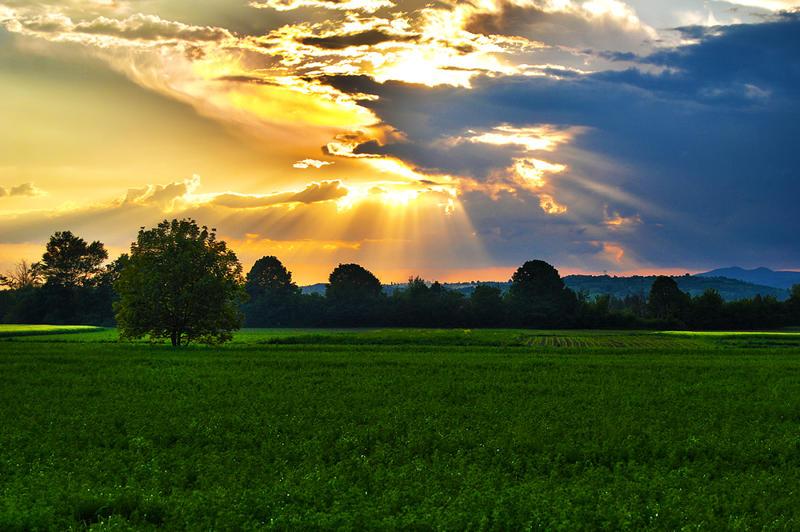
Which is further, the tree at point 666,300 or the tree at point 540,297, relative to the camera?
the tree at point 666,300

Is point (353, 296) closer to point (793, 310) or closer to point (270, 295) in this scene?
point (270, 295)

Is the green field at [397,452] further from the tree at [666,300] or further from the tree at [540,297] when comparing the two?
the tree at [666,300]

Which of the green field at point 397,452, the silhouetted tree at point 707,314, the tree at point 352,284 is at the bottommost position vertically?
the green field at point 397,452

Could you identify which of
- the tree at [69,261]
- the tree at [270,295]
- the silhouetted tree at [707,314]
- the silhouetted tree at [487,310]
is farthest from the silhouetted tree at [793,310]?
the tree at [69,261]

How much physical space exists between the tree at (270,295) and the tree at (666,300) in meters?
80.2

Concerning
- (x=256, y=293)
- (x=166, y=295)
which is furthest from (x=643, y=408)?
(x=256, y=293)

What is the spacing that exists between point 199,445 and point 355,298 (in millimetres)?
133295

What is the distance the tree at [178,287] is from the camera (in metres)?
68.5

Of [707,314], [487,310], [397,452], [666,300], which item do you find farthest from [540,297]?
[397,452]

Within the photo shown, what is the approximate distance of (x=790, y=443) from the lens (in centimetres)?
2202

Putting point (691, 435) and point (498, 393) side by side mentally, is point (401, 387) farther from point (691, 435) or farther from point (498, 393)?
point (691, 435)

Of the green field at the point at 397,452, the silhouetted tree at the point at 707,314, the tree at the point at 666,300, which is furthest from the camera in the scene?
the tree at the point at 666,300

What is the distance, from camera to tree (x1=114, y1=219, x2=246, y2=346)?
225 feet

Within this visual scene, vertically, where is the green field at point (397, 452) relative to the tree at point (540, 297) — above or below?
below
